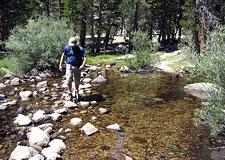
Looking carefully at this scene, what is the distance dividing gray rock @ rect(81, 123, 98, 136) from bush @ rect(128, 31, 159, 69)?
1157cm

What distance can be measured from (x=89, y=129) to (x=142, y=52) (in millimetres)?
11821

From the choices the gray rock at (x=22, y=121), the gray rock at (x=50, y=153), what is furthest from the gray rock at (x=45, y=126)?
the gray rock at (x=50, y=153)

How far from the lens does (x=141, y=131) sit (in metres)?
5.63

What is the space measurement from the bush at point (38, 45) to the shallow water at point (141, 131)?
18.2 ft

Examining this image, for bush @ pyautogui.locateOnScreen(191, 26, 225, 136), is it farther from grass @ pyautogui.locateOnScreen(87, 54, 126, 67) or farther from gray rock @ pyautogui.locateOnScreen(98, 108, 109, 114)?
grass @ pyautogui.locateOnScreen(87, 54, 126, 67)

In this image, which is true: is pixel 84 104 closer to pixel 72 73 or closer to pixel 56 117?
pixel 72 73

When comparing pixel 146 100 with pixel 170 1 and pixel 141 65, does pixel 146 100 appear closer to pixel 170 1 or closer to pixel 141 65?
pixel 141 65

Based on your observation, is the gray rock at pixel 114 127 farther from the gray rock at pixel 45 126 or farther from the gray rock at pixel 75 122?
the gray rock at pixel 45 126

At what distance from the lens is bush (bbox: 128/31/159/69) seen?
16.1 metres

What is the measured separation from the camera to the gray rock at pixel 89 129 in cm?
540

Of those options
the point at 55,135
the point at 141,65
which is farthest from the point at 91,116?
the point at 141,65

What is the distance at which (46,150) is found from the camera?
438cm

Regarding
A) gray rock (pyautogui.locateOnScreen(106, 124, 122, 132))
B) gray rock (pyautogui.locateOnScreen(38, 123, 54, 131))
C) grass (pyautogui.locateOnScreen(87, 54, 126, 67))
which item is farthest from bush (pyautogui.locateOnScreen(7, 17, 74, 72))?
gray rock (pyautogui.locateOnScreen(106, 124, 122, 132))

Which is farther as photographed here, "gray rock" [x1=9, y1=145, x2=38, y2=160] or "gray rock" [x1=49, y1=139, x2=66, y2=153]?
"gray rock" [x1=49, y1=139, x2=66, y2=153]
